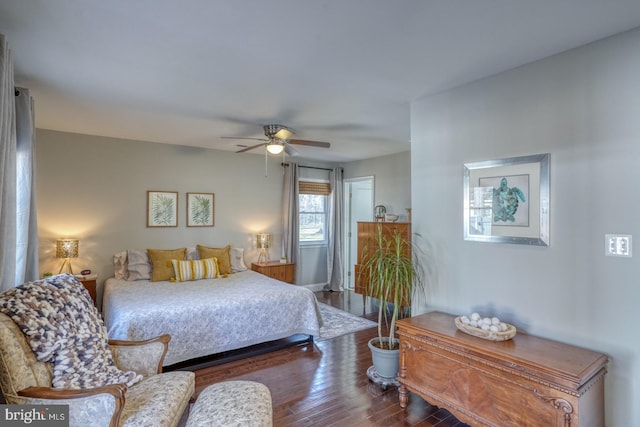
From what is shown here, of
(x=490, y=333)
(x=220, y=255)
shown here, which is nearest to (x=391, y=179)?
(x=220, y=255)

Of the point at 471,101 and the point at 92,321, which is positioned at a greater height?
the point at 471,101

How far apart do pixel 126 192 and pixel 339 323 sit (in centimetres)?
348

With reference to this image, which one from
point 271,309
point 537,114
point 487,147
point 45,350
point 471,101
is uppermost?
point 471,101

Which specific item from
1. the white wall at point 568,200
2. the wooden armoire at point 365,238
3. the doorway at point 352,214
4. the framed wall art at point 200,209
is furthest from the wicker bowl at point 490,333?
the doorway at point 352,214

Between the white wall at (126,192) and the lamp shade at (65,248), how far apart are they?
0.80 feet

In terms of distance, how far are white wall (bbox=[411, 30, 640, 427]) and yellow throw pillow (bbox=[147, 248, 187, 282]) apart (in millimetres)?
3438

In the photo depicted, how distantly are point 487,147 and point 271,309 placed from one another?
2.59m

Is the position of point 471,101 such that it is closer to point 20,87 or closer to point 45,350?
point 45,350

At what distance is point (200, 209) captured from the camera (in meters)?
5.24

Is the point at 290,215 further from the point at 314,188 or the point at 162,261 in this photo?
the point at 162,261

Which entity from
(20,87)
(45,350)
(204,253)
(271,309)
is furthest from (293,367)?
(20,87)

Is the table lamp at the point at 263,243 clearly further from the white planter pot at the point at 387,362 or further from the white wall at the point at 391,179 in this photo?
the white planter pot at the point at 387,362

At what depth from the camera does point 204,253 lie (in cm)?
491

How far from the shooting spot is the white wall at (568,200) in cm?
191
